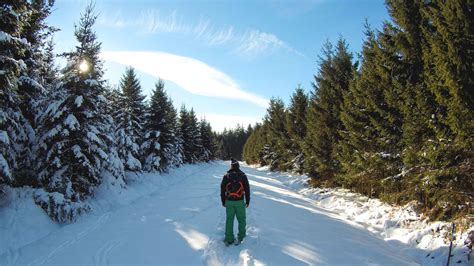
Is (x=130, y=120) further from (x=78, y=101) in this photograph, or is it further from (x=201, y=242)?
(x=201, y=242)

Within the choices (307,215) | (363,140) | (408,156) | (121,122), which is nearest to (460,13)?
(408,156)

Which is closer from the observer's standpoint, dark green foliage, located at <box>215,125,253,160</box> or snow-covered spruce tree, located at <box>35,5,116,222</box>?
snow-covered spruce tree, located at <box>35,5,116,222</box>

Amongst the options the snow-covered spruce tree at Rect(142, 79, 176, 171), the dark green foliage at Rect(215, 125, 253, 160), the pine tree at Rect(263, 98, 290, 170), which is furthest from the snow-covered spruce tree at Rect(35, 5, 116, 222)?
the dark green foliage at Rect(215, 125, 253, 160)

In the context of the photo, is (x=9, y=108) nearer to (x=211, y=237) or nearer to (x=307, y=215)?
(x=211, y=237)

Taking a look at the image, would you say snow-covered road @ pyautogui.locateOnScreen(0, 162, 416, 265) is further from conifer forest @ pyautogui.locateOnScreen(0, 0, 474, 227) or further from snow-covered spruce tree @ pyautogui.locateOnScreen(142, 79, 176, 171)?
snow-covered spruce tree @ pyautogui.locateOnScreen(142, 79, 176, 171)

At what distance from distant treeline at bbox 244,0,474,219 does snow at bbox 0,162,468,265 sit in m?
1.12

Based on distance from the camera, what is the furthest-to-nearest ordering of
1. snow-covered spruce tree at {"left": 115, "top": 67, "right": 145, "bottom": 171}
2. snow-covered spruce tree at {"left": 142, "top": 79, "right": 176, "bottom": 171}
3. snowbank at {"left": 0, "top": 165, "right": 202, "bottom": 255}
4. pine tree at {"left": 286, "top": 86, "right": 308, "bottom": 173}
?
pine tree at {"left": 286, "top": 86, "right": 308, "bottom": 173} < snow-covered spruce tree at {"left": 142, "top": 79, "right": 176, "bottom": 171} < snow-covered spruce tree at {"left": 115, "top": 67, "right": 145, "bottom": 171} < snowbank at {"left": 0, "top": 165, "right": 202, "bottom": 255}

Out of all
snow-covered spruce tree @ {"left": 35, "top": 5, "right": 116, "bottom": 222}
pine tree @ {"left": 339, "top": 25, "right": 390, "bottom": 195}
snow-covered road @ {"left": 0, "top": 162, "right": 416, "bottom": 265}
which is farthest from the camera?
pine tree @ {"left": 339, "top": 25, "right": 390, "bottom": 195}

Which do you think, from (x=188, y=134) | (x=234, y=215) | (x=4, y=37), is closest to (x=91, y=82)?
(x=4, y=37)

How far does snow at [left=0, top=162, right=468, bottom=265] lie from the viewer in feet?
20.6

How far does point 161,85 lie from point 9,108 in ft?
65.0

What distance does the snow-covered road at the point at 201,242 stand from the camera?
618 cm

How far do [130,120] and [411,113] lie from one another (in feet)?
60.0

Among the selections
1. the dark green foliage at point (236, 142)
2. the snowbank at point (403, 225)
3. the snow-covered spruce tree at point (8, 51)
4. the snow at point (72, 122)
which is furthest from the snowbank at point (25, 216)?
the dark green foliage at point (236, 142)
